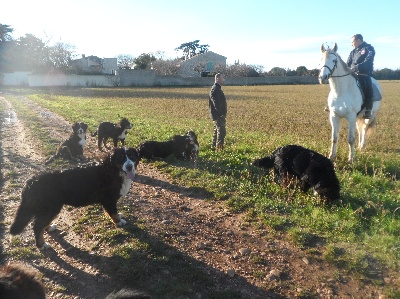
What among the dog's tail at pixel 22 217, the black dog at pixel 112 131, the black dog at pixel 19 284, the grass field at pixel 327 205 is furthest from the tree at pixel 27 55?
the black dog at pixel 19 284

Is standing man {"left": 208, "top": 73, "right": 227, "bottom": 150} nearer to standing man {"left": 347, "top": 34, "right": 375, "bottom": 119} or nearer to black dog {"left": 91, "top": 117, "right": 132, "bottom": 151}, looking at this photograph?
black dog {"left": 91, "top": 117, "right": 132, "bottom": 151}

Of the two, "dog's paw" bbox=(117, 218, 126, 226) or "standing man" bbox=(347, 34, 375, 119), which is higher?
"standing man" bbox=(347, 34, 375, 119)

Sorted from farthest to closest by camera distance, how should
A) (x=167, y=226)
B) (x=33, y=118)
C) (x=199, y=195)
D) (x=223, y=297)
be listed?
(x=33, y=118) → (x=199, y=195) → (x=167, y=226) → (x=223, y=297)

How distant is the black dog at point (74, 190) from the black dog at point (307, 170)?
3087 mm

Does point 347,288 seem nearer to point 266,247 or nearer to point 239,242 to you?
point 266,247

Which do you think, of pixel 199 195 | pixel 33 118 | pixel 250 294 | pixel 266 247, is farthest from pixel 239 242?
pixel 33 118

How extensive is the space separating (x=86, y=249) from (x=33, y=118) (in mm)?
14716

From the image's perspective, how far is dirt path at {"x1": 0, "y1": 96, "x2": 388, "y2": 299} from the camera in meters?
3.96

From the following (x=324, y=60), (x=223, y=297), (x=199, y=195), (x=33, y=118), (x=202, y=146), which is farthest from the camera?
(x=33, y=118)

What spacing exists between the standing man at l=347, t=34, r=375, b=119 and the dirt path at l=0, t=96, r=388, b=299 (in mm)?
6074

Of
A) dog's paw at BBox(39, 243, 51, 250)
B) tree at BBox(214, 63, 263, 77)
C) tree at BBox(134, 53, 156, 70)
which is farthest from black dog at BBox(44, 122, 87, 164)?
tree at BBox(214, 63, 263, 77)

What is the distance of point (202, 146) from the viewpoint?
10992 millimetres

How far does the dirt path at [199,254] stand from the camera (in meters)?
3.96

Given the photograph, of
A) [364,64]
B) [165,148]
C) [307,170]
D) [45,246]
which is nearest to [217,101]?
[165,148]
